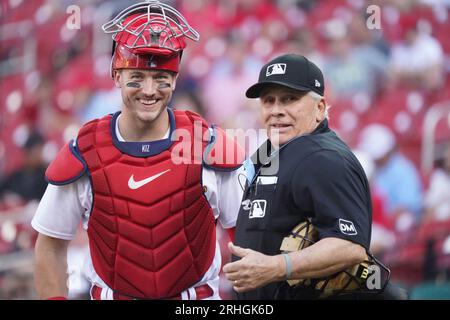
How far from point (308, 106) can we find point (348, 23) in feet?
17.2

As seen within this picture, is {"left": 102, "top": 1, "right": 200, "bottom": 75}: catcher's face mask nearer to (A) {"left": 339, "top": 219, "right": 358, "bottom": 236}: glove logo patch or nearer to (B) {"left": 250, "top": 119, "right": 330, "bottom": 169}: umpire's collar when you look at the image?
(B) {"left": 250, "top": 119, "right": 330, "bottom": 169}: umpire's collar

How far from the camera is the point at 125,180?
3.87m

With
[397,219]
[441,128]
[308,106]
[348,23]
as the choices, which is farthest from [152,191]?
[348,23]

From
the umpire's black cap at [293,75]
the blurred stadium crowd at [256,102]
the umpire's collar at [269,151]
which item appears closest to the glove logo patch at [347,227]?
the umpire's collar at [269,151]

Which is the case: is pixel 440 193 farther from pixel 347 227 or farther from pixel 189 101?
pixel 347 227

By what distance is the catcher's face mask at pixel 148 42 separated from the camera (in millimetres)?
3812

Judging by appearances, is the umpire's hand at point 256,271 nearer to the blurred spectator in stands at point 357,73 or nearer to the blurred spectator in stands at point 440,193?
A: the blurred spectator in stands at point 440,193

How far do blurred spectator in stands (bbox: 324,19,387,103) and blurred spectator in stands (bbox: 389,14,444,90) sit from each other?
0.15 metres

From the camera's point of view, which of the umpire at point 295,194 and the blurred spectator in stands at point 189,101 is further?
the blurred spectator in stands at point 189,101

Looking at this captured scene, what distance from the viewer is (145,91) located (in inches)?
149

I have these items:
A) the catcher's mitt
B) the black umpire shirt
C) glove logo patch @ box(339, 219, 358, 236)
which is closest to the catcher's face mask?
the black umpire shirt

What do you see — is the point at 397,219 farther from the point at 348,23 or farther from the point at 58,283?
the point at 58,283

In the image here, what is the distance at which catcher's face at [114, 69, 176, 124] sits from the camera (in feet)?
12.5

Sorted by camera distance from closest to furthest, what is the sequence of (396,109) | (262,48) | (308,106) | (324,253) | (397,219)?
1. (324,253)
2. (308,106)
3. (397,219)
4. (396,109)
5. (262,48)
